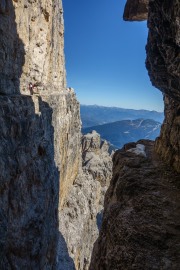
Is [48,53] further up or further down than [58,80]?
further up

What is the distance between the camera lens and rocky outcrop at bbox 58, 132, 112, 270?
36.1 m

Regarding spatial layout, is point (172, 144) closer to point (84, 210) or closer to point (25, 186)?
point (25, 186)

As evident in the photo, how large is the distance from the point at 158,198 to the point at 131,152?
18.5ft

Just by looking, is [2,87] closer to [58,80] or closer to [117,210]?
[117,210]

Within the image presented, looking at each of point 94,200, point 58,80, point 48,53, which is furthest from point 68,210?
point 48,53

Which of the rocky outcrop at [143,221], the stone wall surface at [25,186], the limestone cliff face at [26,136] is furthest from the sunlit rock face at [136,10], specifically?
the rocky outcrop at [143,221]

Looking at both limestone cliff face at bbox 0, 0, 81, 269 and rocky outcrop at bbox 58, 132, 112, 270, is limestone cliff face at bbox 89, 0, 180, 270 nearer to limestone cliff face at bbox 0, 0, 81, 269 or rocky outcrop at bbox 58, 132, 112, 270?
limestone cliff face at bbox 0, 0, 81, 269

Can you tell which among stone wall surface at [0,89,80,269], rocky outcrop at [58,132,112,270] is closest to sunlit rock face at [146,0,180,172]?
stone wall surface at [0,89,80,269]

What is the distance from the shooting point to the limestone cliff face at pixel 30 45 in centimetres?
1884

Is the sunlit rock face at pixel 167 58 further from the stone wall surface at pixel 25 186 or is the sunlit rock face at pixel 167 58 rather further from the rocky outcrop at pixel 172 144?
the stone wall surface at pixel 25 186

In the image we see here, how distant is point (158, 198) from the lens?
1010 centimetres

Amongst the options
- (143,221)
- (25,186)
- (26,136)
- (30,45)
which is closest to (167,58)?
(143,221)

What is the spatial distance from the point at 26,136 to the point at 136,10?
17.1 metres

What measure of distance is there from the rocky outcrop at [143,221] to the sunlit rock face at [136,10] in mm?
18158
